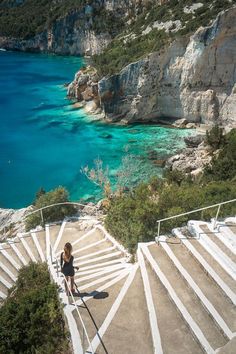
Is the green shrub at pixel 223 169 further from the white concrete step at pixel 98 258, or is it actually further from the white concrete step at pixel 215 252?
the white concrete step at pixel 215 252

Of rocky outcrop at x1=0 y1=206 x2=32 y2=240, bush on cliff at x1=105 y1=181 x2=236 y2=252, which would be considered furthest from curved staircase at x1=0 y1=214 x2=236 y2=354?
rocky outcrop at x1=0 y1=206 x2=32 y2=240

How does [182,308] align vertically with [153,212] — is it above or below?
below

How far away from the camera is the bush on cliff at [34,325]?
6.44 meters

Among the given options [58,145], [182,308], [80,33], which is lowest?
[58,145]

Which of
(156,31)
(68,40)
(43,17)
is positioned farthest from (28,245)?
(43,17)

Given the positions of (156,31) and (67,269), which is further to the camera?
(156,31)

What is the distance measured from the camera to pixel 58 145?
3469 cm

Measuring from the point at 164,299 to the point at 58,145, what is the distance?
29.4m

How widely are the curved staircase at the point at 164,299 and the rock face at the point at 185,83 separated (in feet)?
90.9

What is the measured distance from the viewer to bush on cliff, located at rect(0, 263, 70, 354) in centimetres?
644

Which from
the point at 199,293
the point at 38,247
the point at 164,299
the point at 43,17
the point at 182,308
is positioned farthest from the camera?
the point at 43,17

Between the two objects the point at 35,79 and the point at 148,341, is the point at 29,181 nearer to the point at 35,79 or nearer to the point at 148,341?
the point at 148,341

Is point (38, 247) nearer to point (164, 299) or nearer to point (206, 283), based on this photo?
point (164, 299)

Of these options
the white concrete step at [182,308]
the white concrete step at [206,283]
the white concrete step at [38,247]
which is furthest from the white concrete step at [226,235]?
the white concrete step at [38,247]
